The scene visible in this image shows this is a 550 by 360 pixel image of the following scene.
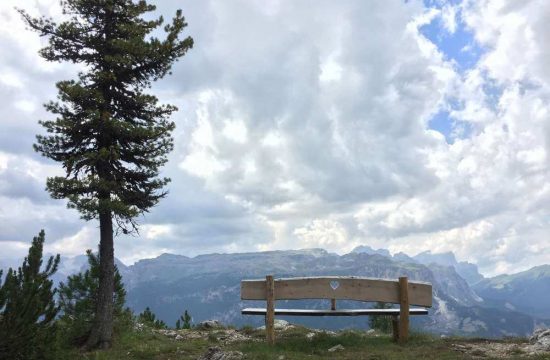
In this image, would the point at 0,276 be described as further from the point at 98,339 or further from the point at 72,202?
the point at 98,339

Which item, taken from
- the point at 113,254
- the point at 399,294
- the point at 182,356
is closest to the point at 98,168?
the point at 113,254

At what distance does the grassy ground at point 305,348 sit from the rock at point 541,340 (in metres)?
0.69

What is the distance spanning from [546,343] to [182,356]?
10.6m

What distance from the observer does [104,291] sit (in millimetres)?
17500

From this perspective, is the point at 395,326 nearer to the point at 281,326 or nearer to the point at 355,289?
the point at 355,289

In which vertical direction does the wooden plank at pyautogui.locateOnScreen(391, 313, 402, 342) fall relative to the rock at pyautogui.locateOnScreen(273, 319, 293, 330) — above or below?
above

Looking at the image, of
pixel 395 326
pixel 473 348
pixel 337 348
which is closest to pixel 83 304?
pixel 337 348

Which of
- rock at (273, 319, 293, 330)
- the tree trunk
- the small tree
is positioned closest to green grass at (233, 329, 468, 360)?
rock at (273, 319, 293, 330)

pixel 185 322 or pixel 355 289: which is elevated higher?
pixel 355 289

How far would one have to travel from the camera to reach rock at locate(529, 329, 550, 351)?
13398 millimetres

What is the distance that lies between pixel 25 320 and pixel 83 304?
9179mm

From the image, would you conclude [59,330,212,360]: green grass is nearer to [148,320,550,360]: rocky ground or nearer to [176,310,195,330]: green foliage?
[148,320,550,360]: rocky ground

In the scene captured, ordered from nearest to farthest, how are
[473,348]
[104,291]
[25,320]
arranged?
[25,320] < [473,348] < [104,291]

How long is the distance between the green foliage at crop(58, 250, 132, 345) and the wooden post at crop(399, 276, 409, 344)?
11.0m
